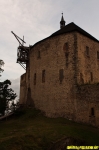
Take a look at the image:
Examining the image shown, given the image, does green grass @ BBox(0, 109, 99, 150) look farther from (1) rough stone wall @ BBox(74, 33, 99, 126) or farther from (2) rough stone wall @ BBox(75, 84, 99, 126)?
(1) rough stone wall @ BBox(74, 33, 99, 126)

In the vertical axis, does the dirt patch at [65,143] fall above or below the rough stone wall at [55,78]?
below

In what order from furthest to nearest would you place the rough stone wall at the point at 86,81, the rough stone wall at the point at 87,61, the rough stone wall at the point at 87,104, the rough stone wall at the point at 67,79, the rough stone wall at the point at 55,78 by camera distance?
the rough stone wall at the point at 87,61
the rough stone wall at the point at 55,78
the rough stone wall at the point at 67,79
the rough stone wall at the point at 86,81
the rough stone wall at the point at 87,104

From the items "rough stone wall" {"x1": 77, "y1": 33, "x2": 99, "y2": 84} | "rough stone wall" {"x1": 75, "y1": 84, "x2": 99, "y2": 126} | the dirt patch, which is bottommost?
the dirt patch

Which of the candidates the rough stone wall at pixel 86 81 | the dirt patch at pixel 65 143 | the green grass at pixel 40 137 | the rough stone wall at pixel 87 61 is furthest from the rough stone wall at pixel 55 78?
the dirt patch at pixel 65 143

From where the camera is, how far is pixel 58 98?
2316 cm

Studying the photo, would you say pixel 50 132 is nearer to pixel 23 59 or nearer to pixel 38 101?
pixel 38 101

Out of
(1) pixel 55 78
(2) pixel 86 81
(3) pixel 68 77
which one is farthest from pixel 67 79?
(2) pixel 86 81

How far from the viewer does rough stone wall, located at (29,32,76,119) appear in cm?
2233

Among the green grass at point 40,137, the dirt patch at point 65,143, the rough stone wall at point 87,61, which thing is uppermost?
the rough stone wall at point 87,61

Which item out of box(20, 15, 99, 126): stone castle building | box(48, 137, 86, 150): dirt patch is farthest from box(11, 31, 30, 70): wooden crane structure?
box(48, 137, 86, 150): dirt patch

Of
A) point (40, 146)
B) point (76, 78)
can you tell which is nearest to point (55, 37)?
point (76, 78)

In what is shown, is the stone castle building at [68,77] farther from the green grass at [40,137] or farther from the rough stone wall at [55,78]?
the green grass at [40,137]

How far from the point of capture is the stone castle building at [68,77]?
20119 millimetres

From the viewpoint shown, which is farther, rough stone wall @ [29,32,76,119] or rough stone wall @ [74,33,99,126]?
rough stone wall @ [29,32,76,119]
